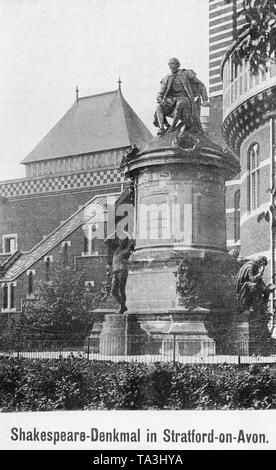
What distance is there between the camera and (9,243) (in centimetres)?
3544

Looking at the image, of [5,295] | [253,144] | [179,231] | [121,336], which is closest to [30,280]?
[5,295]

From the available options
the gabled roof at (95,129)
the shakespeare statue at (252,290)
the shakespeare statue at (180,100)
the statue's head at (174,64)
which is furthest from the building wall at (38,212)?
A: the shakespeare statue at (252,290)

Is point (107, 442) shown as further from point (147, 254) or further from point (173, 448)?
point (147, 254)

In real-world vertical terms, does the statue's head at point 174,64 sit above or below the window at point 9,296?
above

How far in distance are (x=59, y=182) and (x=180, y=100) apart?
1939cm

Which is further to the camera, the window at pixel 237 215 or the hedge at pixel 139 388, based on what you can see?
the window at pixel 237 215

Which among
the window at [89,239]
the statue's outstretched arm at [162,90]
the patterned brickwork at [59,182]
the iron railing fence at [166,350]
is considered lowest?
the iron railing fence at [166,350]

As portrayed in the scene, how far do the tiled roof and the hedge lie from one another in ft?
53.2

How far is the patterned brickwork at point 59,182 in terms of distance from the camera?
3700cm

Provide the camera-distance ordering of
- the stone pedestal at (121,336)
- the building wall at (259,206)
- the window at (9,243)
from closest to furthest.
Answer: the stone pedestal at (121,336) < the building wall at (259,206) < the window at (9,243)

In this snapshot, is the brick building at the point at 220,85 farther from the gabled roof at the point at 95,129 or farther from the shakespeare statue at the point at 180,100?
the shakespeare statue at the point at 180,100

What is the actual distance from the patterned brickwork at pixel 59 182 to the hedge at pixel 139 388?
23973 millimetres

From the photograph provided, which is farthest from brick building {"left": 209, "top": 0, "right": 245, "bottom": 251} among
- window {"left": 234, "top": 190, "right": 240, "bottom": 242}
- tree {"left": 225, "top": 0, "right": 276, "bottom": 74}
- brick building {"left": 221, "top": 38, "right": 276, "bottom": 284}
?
tree {"left": 225, "top": 0, "right": 276, "bottom": 74}

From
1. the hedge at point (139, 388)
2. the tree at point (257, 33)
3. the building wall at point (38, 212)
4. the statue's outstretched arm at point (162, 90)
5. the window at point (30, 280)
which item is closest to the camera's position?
the tree at point (257, 33)
